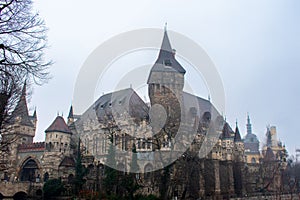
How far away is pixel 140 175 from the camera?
2717 cm

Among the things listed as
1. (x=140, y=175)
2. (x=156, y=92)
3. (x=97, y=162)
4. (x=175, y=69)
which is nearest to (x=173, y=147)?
(x=140, y=175)

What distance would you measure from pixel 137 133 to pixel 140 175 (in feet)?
21.6

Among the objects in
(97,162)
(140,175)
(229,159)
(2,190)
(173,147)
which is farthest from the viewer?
(229,159)

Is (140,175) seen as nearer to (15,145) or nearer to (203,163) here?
(203,163)

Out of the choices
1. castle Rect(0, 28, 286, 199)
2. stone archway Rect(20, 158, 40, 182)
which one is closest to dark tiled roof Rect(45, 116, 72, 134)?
castle Rect(0, 28, 286, 199)

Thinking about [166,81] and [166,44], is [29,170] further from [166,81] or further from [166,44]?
[166,44]

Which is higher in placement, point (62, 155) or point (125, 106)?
point (125, 106)

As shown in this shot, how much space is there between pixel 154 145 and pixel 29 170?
2531cm

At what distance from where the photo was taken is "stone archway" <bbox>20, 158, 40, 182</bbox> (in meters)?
41.8

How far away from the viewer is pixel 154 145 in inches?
960

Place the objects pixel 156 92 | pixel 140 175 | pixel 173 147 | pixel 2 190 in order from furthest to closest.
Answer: pixel 2 190 → pixel 156 92 → pixel 140 175 → pixel 173 147

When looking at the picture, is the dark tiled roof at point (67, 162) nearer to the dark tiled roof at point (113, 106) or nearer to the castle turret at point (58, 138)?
the castle turret at point (58, 138)

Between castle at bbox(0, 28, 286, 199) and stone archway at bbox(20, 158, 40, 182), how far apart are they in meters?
0.13

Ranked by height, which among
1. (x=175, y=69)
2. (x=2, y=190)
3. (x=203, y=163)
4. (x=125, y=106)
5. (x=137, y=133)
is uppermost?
(x=175, y=69)
